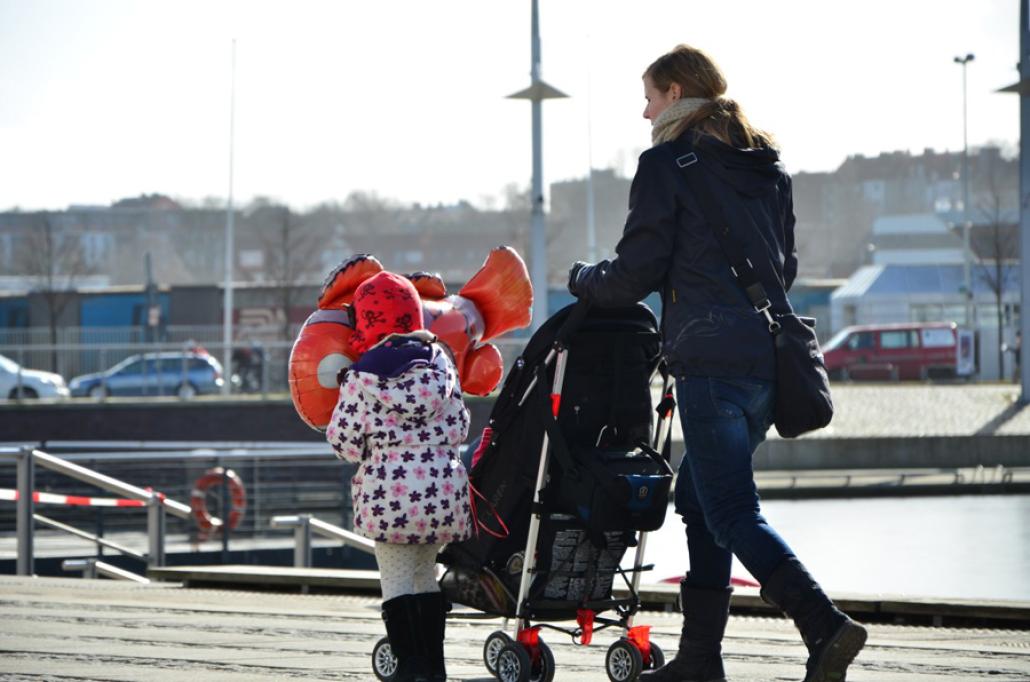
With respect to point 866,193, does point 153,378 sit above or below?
below

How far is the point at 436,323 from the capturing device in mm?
6535

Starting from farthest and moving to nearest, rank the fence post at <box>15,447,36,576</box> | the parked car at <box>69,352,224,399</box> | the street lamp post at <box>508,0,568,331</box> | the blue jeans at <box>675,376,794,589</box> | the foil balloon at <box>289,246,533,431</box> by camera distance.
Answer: the parked car at <box>69,352,224,399</box>
the street lamp post at <box>508,0,568,331</box>
the fence post at <box>15,447,36,576</box>
the foil balloon at <box>289,246,533,431</box>
the blue jeans at <box>675,376,794,589</box>

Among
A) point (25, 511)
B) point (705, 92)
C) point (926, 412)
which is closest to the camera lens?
point (705, 92)

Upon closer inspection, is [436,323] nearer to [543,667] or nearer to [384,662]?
[384,662]

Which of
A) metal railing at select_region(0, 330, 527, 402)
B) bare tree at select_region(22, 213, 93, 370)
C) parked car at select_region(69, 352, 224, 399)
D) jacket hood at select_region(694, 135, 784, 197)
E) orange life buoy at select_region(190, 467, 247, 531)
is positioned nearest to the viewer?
jacket hood at select_region(694, 135, 784, 197)

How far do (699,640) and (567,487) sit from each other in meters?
0.62

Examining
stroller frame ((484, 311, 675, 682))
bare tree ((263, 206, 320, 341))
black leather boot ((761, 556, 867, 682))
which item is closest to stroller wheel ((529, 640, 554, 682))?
stroller frame ((484, 311, 675, 682))

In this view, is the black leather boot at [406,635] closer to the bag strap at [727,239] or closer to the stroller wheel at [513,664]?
the stroller wheel at [513,664]

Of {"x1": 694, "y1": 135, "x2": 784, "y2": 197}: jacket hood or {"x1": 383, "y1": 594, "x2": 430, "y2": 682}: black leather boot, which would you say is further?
{"x1": 383, "y1": 594, "x2": 430, "y2": 682}: black leather boot

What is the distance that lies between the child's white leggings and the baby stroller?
→ 18 cm

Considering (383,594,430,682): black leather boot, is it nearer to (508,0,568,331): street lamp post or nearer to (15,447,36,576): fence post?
Answer: (15,447,36,576): fence post

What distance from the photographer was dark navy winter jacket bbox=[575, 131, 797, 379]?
15.9 feet

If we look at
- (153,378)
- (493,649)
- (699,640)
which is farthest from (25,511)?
(153,378)

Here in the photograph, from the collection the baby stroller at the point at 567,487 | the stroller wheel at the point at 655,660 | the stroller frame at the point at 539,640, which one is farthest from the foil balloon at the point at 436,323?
the stroller wheel at the point at 655,660
